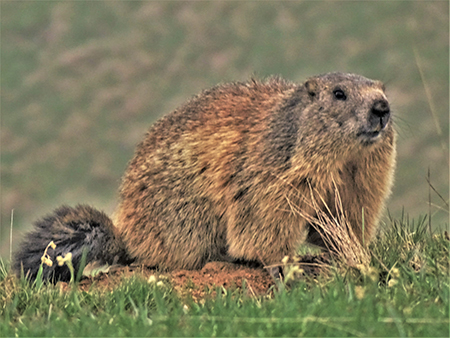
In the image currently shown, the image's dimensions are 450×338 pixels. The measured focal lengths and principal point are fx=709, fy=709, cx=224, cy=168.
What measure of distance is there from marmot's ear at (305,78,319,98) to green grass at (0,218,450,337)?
1.58 m

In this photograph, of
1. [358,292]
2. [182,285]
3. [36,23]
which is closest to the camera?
[358,292]

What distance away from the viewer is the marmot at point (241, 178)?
6.47m

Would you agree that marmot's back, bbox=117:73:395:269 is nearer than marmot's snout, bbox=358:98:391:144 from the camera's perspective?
No

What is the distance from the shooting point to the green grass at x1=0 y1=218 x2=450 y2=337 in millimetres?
4188

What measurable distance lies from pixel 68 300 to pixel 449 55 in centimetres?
3362

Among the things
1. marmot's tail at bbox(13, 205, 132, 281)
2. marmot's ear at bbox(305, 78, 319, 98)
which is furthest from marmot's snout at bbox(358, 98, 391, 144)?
marmot's tail at bbox(13, 205, 132, 281)

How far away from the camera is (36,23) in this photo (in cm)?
4278

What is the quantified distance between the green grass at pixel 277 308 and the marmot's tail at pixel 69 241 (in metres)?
0.76

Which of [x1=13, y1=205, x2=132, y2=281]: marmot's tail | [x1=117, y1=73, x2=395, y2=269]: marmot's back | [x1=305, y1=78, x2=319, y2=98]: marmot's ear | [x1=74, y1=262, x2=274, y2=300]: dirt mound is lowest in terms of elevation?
[x1=74, y1=262, x2=274, y2=300]: dirt mound

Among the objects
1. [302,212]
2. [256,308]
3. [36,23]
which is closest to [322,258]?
[302,212]

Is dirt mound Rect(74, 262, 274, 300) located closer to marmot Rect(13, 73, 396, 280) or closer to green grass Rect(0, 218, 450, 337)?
marmot Rect(13, 73, 396, 280)

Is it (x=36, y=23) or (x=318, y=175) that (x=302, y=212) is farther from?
(x=36, y=23)

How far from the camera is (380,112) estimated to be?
6152mm

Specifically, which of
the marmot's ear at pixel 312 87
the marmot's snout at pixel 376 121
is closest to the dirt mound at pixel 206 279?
the marmot's snout at pixel 376 121
